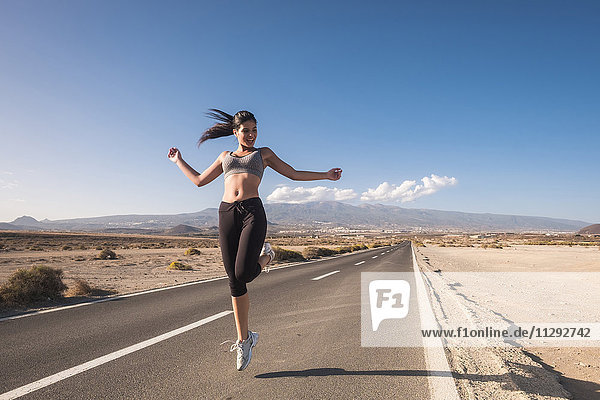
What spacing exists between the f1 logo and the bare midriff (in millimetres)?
2775

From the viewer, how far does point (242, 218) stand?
9.91 feet

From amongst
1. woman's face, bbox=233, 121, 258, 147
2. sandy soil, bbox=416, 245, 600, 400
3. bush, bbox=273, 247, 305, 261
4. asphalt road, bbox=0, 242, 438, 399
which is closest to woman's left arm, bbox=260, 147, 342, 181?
woman's face, bbox=233, 121, 258, 147

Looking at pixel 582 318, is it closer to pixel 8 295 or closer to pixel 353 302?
pixel 353 302

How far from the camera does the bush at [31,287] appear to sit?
6.04 meters

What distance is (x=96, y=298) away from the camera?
6.78m

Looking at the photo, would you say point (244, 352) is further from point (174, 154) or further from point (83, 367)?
point (174, 154)

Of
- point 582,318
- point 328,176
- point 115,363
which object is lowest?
point 582,318

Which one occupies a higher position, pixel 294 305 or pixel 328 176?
pixel 328 176

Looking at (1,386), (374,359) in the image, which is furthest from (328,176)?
(1,386)

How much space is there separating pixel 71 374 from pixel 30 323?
2569 millimetres

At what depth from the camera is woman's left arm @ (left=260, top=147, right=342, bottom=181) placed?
3.35 meters

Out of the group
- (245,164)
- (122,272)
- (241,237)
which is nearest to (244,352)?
(241,237)

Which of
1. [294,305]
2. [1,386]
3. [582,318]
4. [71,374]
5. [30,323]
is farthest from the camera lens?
[294,305]

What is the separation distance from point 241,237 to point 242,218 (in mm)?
176
